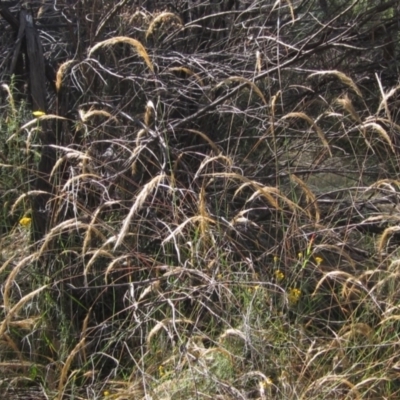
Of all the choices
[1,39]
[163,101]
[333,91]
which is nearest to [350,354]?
[163,101]

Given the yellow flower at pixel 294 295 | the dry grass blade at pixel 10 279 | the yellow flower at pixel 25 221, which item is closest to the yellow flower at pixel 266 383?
the yellow flower at pixel 294 295

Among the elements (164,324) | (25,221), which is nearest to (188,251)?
(164,324)

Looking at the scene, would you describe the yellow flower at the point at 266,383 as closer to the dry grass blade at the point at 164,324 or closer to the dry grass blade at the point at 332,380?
the dry grass blade at the point at 332,380

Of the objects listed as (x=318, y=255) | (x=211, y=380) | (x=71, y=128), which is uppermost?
(x=71, y=128)

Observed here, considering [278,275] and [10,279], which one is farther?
[278,275]

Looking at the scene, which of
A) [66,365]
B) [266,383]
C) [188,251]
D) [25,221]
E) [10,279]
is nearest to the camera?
[266,383]

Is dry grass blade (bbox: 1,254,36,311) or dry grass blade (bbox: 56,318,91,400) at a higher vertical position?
dry grass blade (bbox: 1,254,36,311)

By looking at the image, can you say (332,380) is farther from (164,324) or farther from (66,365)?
(66,365)

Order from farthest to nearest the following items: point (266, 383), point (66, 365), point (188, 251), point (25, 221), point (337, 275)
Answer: point (25, 221) → point (188, 251) → point (337, 275) → point (66, 365) → point (266, 383)

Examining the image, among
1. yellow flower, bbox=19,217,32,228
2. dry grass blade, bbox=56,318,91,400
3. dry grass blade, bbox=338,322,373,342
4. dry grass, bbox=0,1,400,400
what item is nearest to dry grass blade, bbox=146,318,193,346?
dry grass, bbox=0,1,400,400

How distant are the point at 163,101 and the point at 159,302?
1506 millimetres

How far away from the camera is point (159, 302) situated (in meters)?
3.33

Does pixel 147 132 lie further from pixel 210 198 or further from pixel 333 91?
pixel 333 91

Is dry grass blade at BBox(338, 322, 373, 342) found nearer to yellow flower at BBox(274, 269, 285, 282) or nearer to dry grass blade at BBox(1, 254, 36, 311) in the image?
yellow flower at BBox(274, 269, 285, 282)
